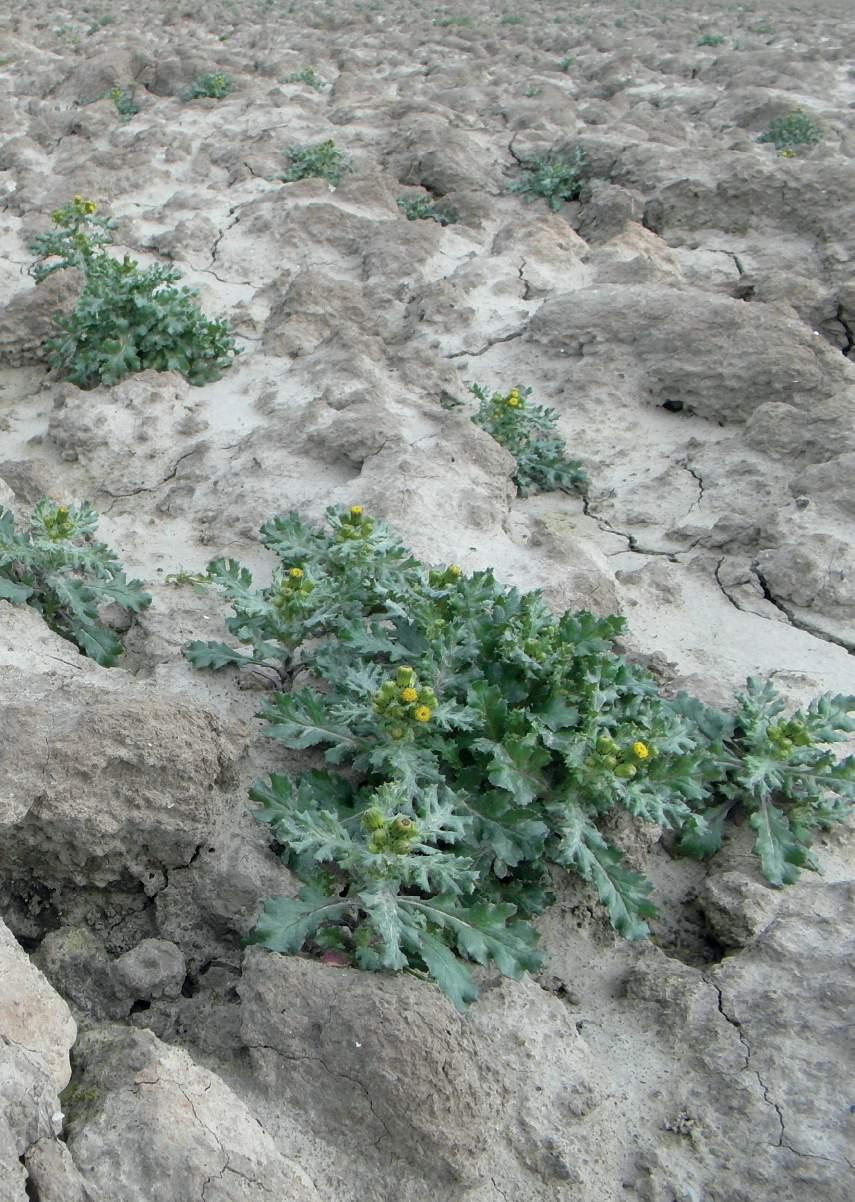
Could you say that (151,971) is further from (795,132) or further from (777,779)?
(795,132)

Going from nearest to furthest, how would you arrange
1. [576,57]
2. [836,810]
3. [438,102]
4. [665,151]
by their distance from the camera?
1. [836,810]
2. [665,151]
3. [438,102]
4. [576,57]

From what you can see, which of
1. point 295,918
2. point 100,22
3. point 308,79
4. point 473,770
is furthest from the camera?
point 100,22

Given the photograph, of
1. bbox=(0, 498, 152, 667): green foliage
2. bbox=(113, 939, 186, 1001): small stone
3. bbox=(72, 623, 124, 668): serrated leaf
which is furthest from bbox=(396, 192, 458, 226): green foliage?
bbox=(113, 939, 186, 1001): small stone

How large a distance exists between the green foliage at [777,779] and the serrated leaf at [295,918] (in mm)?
1110

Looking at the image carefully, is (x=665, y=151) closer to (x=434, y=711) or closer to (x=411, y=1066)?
(x=434, y=711)

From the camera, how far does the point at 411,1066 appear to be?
2.30 metres

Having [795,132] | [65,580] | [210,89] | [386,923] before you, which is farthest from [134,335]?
[795,132]

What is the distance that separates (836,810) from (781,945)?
0.55 metres

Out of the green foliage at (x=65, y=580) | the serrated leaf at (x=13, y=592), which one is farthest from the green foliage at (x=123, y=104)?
the serrated leaf at (x=13, y=592)

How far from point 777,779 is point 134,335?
3864mm

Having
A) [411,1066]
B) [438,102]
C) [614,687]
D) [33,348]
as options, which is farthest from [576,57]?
[411,1066]

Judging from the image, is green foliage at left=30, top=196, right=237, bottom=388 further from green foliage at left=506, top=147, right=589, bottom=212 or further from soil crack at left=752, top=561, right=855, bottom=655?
green foliage at left=506, top=147, right=589, bottom=212

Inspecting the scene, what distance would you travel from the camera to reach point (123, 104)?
8.79 meters

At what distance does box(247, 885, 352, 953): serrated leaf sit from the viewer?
8.33ft
